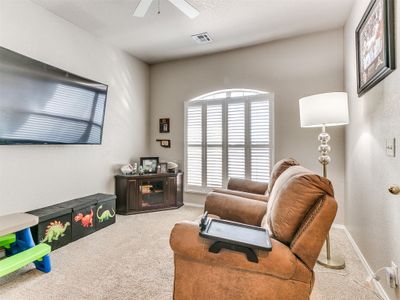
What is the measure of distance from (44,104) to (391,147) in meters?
3.20

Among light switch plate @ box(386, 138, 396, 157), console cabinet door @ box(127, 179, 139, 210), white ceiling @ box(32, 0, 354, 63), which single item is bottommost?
console cabinet door @ box(127, 179, 139, 210)

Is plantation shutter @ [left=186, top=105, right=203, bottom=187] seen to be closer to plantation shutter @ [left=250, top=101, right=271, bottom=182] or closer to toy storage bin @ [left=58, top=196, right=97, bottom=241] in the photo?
plantation shutter @ [left=250, top=101, right=271, bottom=182]

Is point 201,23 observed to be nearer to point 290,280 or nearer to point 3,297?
point 290,280

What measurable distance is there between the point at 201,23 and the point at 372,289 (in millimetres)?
3383

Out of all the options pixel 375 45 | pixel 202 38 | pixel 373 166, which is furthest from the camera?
pixel 202 38

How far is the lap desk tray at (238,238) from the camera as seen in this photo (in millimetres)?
1179

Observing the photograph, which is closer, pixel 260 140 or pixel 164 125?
pixel 260 140

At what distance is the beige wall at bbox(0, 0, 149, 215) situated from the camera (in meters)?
2.39

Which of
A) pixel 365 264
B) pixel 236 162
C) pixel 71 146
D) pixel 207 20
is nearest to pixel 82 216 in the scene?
pixel 71 146

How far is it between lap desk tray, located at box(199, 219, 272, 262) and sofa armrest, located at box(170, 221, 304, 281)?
31mm

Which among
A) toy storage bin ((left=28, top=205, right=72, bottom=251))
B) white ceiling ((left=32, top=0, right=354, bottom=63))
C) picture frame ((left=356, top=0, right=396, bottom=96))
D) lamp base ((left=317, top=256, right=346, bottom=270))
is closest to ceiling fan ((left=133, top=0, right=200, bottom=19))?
white ceiling ((left=32, top=0, right=354, bottom=63))

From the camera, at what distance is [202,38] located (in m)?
3.39

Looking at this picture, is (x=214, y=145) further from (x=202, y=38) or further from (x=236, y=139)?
(x=202, y=38)

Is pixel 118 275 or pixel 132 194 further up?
pixel 132 194
